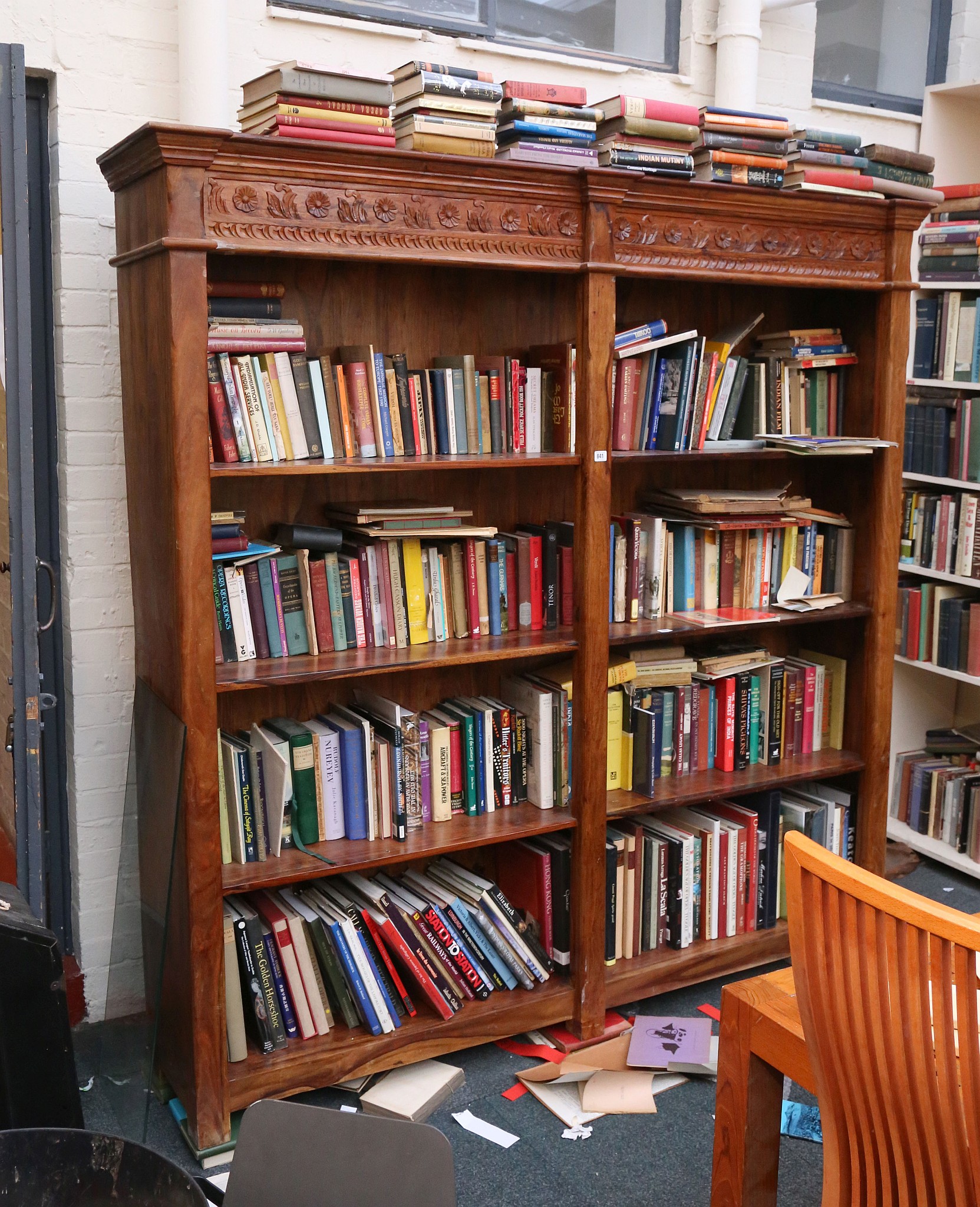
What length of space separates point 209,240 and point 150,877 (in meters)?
1.35

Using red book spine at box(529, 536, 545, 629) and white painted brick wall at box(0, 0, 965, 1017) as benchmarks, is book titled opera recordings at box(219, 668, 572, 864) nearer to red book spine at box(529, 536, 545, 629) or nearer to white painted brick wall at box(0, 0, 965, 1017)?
red book spine at box(529, 536, 545, 629)

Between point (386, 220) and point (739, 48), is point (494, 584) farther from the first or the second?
point (739, 48)

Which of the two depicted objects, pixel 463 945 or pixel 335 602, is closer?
pixel 335 602

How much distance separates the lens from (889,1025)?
135cm

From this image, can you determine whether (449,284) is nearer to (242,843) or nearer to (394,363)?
(394,363)

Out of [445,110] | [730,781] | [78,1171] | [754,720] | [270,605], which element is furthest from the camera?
[754,720]

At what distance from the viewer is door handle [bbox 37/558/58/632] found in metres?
2.49

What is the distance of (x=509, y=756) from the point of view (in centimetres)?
281

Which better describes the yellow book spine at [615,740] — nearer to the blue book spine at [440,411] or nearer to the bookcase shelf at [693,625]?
the bookcase shelf at [693,625]

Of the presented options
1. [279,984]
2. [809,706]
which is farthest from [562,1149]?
[809,706]

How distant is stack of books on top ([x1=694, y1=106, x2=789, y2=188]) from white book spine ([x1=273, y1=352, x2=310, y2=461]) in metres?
1.08

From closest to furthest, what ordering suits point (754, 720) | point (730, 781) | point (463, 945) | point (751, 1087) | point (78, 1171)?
point (78, 1171) → point (751, 1087) → point (463, 945) → point (730, 781) → point (754, 720)

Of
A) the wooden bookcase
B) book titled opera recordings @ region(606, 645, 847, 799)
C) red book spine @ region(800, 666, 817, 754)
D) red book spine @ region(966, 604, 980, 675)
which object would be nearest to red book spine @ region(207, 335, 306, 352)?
the wooden bookcase

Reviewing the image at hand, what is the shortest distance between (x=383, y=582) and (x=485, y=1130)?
1203 millimetres
